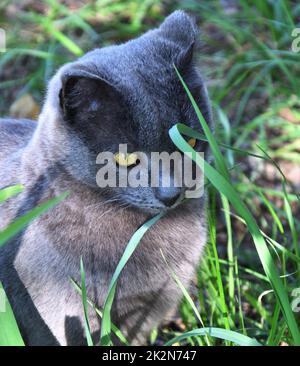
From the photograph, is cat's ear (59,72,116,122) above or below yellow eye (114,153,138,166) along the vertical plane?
above

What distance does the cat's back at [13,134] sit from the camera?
2357 millimetres

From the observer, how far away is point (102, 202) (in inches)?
76.7

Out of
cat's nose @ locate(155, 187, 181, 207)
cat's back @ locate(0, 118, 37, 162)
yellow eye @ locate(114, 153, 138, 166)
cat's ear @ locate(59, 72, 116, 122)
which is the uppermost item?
cat's ear @ locate(59, 72, 116, 122)

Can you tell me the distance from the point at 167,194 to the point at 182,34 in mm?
564

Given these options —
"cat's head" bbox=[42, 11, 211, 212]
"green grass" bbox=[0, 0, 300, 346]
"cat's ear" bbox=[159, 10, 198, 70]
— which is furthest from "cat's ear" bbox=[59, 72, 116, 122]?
"green grass" bbox=[0, 0, 300, 346]

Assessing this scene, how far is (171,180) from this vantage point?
1.79 m

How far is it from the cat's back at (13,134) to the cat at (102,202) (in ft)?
0.34

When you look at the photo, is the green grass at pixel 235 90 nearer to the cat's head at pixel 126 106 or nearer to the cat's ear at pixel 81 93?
the cat's head at pixel 126 106

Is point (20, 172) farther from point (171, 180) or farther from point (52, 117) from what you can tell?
point (171, 180)

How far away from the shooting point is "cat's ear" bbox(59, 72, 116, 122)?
173 cm

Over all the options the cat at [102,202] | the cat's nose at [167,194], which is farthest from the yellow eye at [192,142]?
the cat's nose at [167,194]

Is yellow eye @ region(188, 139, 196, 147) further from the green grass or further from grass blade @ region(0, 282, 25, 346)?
grass blade @ region(0, 282, 25, 346)

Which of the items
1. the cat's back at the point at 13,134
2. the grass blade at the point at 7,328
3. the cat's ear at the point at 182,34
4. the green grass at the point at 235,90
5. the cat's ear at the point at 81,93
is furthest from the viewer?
the green grass at the point at 235,90
